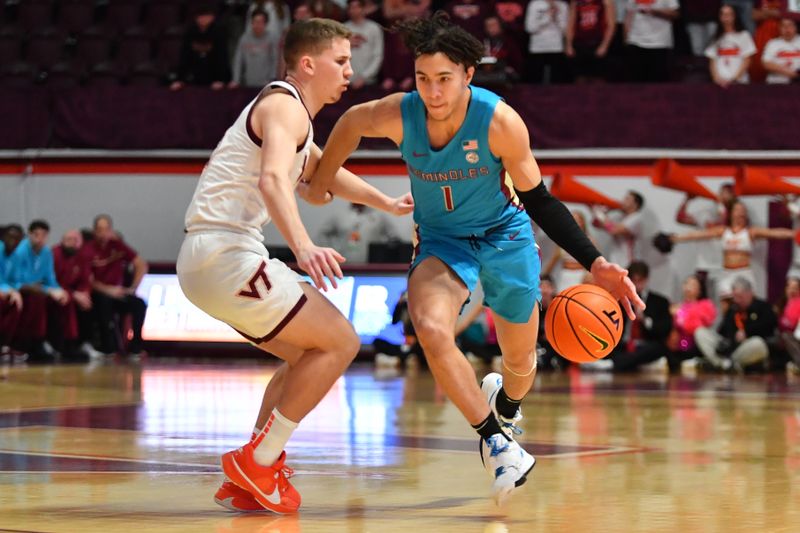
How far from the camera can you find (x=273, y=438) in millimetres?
5402

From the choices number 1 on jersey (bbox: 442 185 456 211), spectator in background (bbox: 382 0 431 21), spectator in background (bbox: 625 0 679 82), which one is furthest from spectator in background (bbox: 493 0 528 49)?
number 1 on jersey (bbox: 442 185 456 211)

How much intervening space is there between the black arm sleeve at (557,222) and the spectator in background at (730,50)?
11.0 m

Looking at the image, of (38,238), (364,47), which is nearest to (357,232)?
(364,47)

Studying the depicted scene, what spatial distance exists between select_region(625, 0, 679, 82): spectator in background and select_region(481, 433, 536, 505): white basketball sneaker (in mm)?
12063

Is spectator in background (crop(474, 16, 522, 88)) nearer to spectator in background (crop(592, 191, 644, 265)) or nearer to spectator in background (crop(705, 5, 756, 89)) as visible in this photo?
spectator in background (crop(592, 191, 644, 265))

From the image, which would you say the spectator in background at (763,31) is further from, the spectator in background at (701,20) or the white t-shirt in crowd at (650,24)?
the white t-shirt in crowd at (650,24)

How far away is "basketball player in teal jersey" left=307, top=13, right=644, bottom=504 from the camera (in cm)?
567

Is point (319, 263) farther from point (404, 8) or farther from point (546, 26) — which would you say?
point (404, 8)

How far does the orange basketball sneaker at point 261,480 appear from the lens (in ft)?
17.5

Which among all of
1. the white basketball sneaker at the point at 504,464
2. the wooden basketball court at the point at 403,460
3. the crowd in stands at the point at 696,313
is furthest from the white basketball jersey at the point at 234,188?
the crowd in stands at the point at 696,313

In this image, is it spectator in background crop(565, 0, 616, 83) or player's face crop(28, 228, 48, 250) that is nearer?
spectator in background crop(565, 0, 616, 83)

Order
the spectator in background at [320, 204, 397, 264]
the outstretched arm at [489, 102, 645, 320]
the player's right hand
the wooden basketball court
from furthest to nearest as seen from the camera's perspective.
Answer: the spectator in background at [320, 204, 397, 264] < the outstretched arm at [489, 102, 645, 320] < the wooden basketball court < the player's right hand

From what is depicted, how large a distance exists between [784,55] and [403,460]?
11.0m

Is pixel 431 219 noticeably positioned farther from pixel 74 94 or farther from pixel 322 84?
pixel 74 94
